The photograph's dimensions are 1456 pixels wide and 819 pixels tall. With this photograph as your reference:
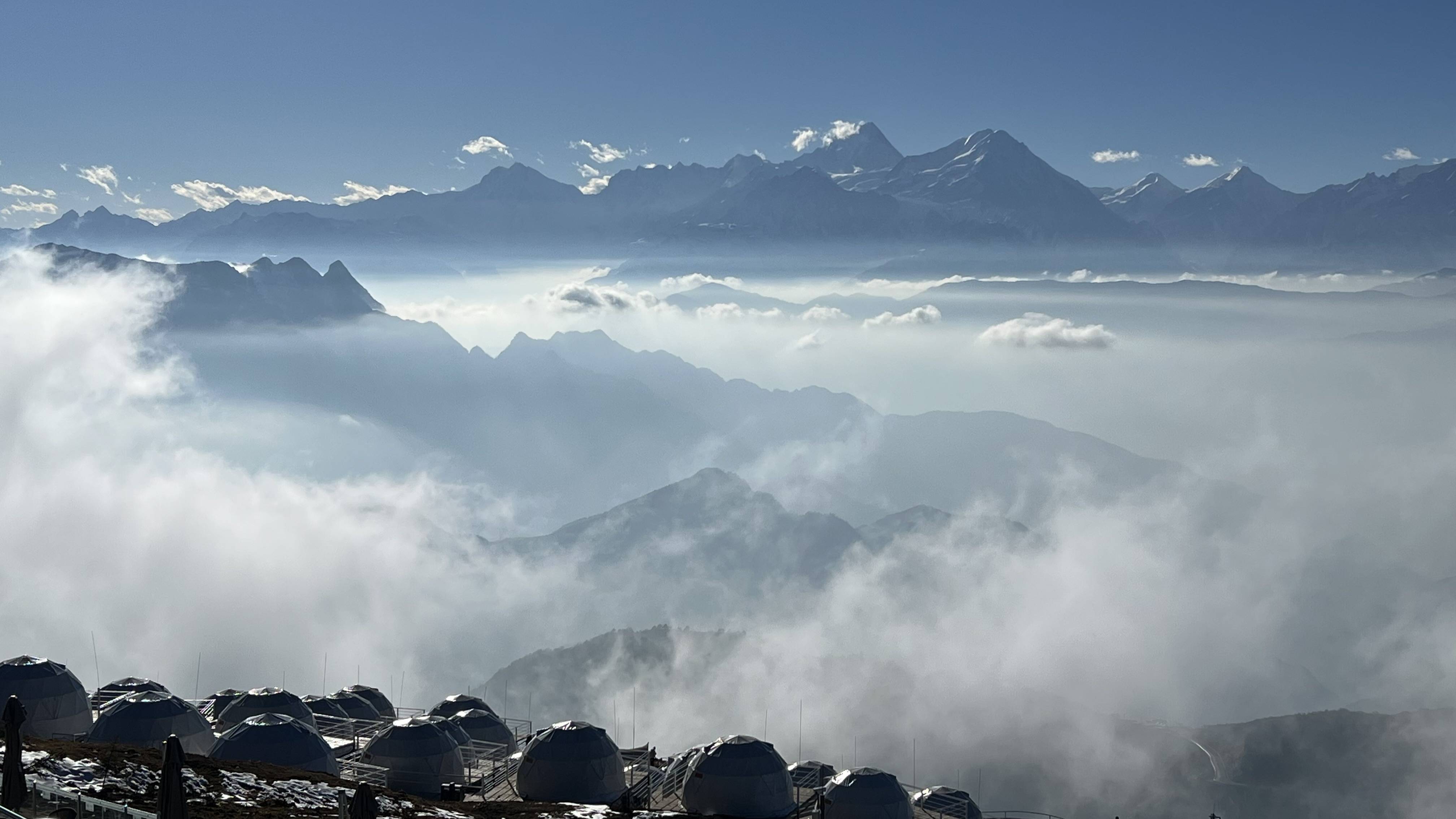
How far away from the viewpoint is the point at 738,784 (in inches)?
3231

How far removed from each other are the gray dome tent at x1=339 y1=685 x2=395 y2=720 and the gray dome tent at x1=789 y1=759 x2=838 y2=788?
1612 inches

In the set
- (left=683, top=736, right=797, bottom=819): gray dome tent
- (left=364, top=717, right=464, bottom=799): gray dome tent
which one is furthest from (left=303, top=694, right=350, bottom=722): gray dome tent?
(left=683, top=736, right=797, bottom=819): gray dome tent

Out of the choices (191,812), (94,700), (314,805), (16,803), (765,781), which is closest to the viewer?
(16,803)

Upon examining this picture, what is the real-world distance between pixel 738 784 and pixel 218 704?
54789 millimetres

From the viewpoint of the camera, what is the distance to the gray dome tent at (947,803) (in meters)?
89.9

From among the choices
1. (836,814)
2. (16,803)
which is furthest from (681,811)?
(16,803)

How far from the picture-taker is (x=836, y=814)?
79062mm

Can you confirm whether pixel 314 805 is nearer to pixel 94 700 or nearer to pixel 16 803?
pixel 16 803

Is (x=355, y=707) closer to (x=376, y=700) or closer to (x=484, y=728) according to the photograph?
(x=376, y=700)

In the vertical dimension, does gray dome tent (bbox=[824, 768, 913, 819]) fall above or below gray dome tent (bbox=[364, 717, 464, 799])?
below

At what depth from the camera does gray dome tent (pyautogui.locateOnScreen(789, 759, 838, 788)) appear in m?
93.6

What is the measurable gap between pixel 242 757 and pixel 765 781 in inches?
1556

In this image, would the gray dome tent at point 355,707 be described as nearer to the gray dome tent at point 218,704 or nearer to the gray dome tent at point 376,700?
the gray dome tent at point 376,700

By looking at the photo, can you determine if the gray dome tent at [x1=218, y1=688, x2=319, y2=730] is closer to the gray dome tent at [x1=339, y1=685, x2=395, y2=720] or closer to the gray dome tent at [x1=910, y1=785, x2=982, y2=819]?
the gray dome tent at [x1=339, y1=685, x2=395, y2=720]
